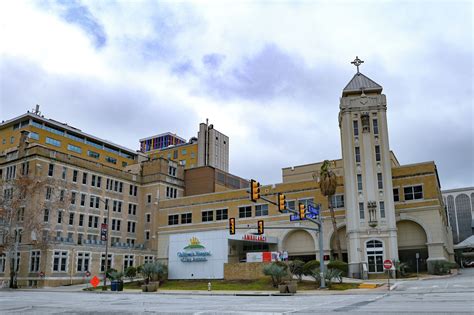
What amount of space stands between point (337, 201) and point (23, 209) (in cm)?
4082

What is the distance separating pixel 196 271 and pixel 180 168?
110 feet

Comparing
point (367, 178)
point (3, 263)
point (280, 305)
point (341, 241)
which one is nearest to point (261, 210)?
point (341, 241)

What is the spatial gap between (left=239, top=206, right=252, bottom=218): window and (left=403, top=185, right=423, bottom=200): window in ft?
72.3

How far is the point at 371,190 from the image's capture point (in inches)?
2088

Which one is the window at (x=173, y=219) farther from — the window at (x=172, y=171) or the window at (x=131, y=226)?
the window at (x=172, y=171)

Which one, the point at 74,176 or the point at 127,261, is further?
the point at 127,261

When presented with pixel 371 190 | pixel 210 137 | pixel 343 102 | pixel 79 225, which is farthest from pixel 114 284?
pixel 210 137

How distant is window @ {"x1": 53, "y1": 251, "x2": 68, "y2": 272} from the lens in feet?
188

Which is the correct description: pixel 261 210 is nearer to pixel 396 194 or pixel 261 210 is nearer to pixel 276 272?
pixel 396 194

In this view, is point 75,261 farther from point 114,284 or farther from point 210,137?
point 210,137

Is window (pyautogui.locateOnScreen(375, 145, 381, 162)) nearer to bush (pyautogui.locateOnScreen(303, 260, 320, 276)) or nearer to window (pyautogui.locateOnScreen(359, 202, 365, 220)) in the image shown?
window (pyautogui.locateOnScreen(359, 202, 365, 220))

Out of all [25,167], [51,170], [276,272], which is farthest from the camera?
[51,170]

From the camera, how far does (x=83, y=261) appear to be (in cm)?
6041

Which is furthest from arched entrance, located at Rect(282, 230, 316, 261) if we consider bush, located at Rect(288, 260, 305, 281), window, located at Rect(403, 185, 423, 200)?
bush, located at Rect(288, 260, 305, 281)
